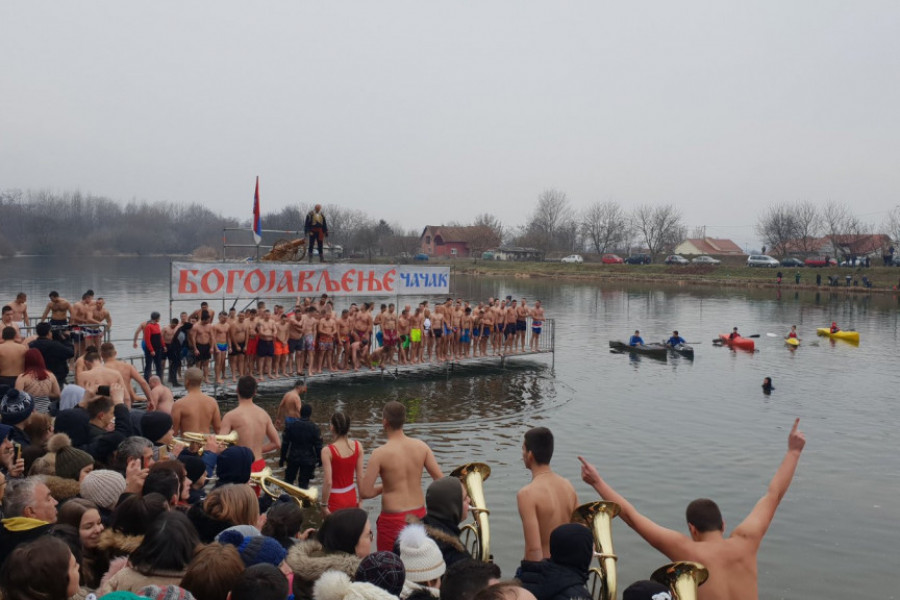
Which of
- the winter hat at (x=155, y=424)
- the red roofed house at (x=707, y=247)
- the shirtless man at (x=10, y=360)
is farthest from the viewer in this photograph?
the red roofed house at (x=707, y=247)

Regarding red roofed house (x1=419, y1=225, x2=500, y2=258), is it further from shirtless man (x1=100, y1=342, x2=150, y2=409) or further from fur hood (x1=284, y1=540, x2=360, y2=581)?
fur hood (x1=284, y1=540, x2=360, y2=581)

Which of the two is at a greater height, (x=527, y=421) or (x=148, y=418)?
(x=148, y=418)

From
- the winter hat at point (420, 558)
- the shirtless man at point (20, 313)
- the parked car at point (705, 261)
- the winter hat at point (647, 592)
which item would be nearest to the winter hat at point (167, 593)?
the winter hat at point (420, 558)

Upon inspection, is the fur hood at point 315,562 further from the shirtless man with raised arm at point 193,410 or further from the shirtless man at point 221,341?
the shirtless man at point 221,341

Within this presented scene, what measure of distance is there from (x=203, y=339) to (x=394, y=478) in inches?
471

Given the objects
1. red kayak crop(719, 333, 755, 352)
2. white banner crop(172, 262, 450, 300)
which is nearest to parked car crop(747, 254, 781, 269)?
red kayak crop(719, 333, 755, 352)

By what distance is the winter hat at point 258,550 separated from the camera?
432 centimetres

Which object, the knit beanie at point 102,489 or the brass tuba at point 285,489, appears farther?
the brass tuba at point 285,489

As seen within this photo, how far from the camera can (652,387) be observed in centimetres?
Result: 2283

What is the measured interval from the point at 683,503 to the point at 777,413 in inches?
353

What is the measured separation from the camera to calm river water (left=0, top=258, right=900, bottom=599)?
1045 cm

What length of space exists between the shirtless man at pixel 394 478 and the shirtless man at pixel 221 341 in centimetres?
1177

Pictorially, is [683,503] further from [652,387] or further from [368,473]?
[652,387]

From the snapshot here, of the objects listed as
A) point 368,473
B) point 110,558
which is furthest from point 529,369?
point 110,558
